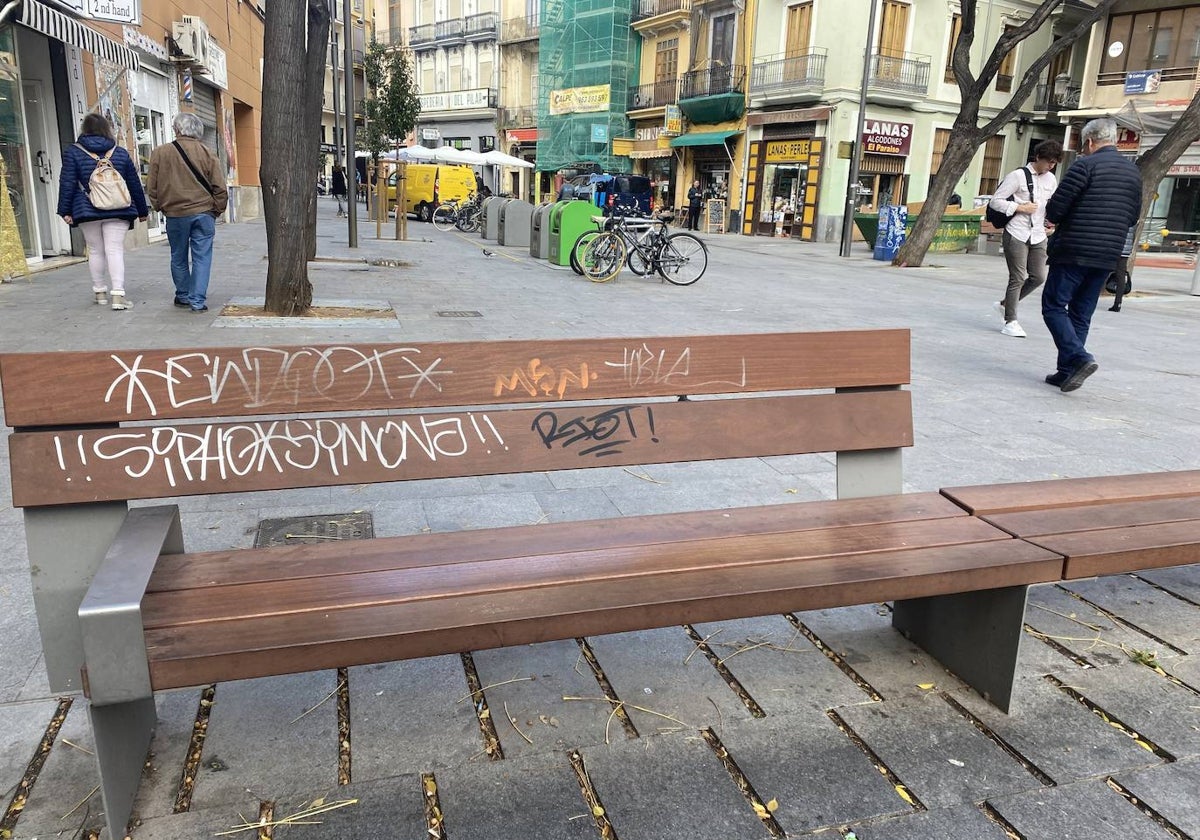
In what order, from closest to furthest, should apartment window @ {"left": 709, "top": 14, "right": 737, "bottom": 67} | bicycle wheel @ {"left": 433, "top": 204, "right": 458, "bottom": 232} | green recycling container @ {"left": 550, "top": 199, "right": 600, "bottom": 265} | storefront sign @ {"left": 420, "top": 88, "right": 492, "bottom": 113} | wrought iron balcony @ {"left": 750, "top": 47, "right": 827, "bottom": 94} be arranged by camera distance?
green recycling container @ {"left": 550, "top": 199, "right": 600, "bottom": 265} < bicycle wheel @ {"left": 433, "top": 204, "right": 458, "bottom": 232} < wrought iron balcony @ {"left": 750, "top": 47, "right": 827, "bottom": 94} < apartment window @ {"left": 709, "top": 14, "right": 737, "bottom": 67} < storefront sign @ {"left": 420, "top": 88, "right": 492, "bottom": 113}

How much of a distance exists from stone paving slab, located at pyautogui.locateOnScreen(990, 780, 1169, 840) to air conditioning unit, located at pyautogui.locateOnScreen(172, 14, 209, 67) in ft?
61.3

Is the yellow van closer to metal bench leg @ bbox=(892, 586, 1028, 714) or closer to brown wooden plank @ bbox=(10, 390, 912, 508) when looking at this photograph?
brown wooden plank @ bbox=(10, 390, 912, 508)

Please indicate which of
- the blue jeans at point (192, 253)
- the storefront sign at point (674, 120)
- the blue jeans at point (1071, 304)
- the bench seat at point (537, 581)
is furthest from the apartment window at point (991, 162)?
the bench seat at point (537, 581)

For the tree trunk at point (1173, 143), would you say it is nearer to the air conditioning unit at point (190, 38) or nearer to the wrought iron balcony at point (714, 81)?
the air conditioning unit at point (190, 38)

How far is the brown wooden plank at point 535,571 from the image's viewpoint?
1932mm

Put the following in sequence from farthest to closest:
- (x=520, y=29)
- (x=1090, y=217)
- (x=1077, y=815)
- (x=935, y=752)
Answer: (x=520, y=29)
(x=1090, y=217)
(x=935, y=752)
(x=1077, y=815)

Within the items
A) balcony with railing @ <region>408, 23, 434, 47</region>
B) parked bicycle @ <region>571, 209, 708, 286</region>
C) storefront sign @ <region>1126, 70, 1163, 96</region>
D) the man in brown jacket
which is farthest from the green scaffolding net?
the man in brown jacket

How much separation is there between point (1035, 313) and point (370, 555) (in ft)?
36.0

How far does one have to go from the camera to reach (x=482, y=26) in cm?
5075

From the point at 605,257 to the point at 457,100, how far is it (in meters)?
45.3

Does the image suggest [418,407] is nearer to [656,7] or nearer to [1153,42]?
[1153,42]

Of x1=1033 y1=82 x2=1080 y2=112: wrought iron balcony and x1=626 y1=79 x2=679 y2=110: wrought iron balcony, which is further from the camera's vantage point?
x1=626 y1=79 x2=679 y2=110: wrought iron balcony

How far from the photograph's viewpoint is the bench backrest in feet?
6.75

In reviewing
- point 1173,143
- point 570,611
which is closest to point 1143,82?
point 1173,143
